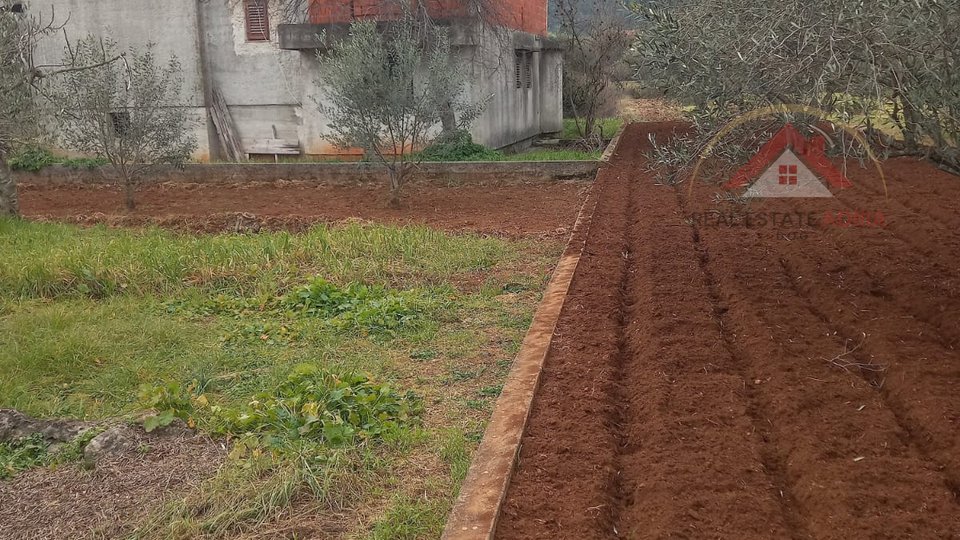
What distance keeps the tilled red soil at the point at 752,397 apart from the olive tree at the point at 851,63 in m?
1.32

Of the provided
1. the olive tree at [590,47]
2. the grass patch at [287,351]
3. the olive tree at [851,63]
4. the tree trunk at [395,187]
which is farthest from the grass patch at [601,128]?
the olive tree at [851,63]

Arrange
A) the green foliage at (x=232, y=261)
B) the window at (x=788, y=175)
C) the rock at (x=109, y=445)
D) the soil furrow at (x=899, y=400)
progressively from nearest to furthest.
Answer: the soil furrow at (x=899, y=400) → the rock at (x=109, y=445) → the green foliage at (x=232, y=261) → the window at (x=788, y=175)

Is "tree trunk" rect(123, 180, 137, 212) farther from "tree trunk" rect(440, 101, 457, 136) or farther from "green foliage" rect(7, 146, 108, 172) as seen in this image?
"tree trunk" rect(440, 101, 457, 136)

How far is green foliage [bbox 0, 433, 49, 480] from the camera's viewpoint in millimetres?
4059

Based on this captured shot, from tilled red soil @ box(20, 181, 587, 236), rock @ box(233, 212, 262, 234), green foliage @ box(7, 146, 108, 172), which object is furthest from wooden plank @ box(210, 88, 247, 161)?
rock @ box(233, 212, 262, 234)

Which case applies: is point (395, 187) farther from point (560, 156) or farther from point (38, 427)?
point (38, 427)

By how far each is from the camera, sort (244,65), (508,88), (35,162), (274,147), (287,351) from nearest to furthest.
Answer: (287,351)
(35,162)
(508,88)
(274,147)
(244,65)

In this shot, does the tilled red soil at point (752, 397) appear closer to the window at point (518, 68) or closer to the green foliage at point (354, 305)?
the green foliage at point (354, 305)

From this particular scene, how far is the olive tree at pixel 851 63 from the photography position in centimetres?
409

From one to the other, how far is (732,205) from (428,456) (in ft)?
23.5

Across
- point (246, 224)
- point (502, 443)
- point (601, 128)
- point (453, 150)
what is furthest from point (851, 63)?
point (601, 128)

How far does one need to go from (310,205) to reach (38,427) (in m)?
8.72

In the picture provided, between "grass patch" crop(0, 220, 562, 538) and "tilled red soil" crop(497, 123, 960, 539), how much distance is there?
1.73 ft

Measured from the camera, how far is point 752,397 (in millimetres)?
4492
